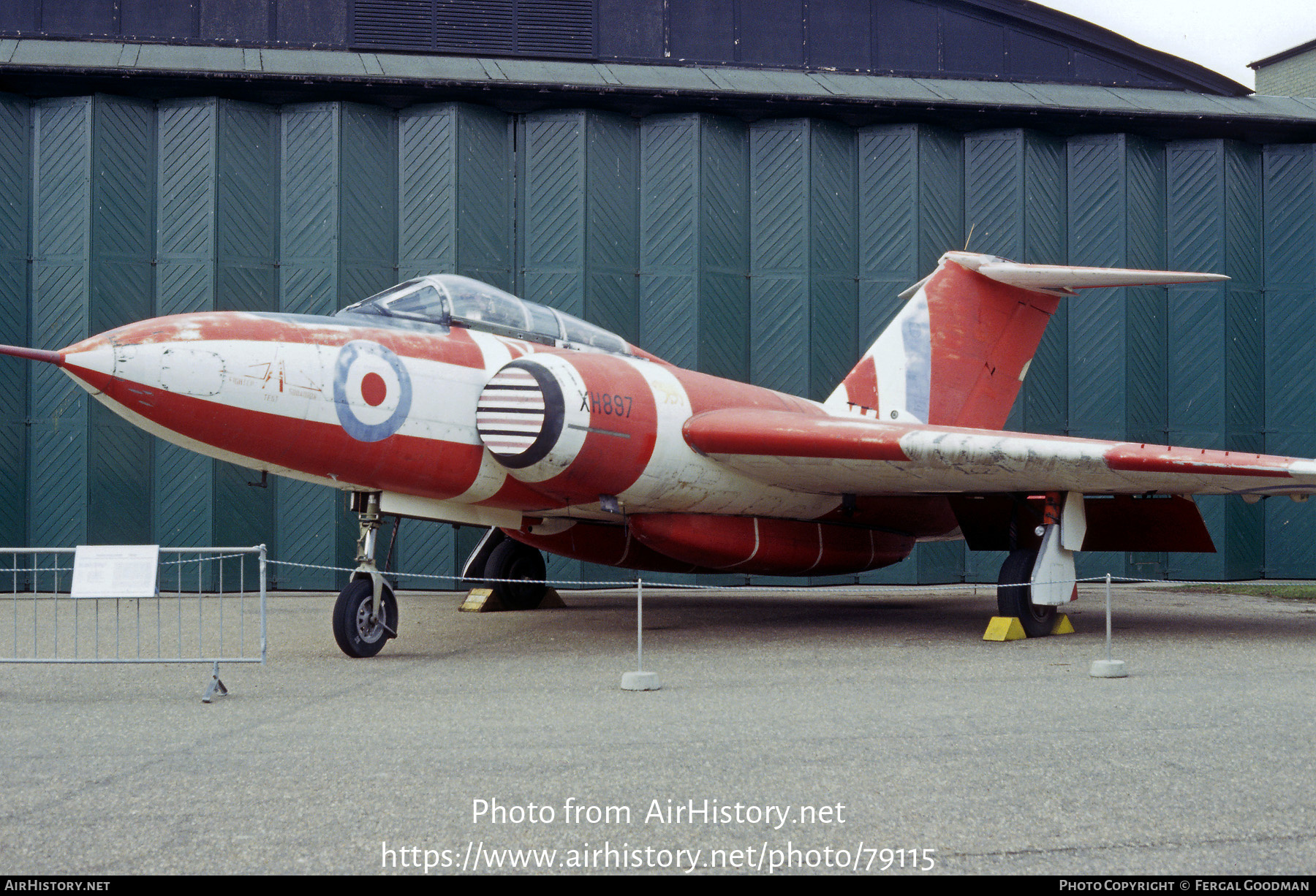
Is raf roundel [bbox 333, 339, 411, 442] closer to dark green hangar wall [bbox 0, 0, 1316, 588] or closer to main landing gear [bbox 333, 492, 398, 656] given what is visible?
main landing gear [bbox 333, 492, 398, 656]

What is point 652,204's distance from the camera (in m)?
16.0

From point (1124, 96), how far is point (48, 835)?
18784mm

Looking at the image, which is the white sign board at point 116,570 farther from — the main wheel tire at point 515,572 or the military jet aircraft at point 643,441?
the main wheel tire at point 515,572

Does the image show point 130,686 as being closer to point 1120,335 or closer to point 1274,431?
point 1120,335

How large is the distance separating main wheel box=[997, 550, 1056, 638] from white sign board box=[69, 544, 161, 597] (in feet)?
22.5

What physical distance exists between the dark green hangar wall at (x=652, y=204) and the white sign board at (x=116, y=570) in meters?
7.90

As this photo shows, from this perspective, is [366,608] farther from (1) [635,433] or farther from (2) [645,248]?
(2) [645,248]

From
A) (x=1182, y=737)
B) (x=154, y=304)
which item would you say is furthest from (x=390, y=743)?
(x=154, y=304)

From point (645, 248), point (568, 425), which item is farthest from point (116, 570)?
point (645, 248)

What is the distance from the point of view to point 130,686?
6512 mm

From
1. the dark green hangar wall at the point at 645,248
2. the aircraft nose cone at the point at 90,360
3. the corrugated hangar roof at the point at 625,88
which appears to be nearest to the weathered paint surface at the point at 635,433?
the aircraft nose cone at the point at 90,360

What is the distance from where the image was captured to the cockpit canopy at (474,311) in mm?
7992

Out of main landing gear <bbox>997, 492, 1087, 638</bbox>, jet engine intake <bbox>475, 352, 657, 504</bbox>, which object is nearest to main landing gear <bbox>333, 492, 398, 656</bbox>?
jet engine intake <bbox>475, 352, 657, 504</bbox>

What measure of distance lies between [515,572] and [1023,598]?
559 cm
